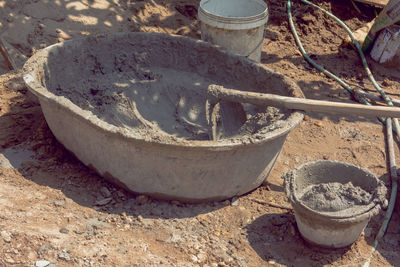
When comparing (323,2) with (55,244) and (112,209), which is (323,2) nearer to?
(112,209)

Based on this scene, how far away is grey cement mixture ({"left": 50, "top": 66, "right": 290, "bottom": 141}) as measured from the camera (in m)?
4.70

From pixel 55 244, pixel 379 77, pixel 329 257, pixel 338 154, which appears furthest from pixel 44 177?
pixel 379 77

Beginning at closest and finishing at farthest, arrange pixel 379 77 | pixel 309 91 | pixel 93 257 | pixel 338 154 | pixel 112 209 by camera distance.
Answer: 1. pixel 93 257
2. pixel 112 209
3. pixel 338 154
4. pixel 309 91
5. pixel 379 77

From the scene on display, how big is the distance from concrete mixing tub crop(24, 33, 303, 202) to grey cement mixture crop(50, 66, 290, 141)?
1cm

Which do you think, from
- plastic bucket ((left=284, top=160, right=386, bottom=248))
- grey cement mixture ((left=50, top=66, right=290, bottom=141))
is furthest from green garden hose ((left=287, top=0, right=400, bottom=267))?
grey cement mixture ((left=50, top=66, right=290, bottom=141))

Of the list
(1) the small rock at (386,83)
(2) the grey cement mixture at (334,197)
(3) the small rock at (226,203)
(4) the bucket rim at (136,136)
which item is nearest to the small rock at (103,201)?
Result: (4) the bucket rim at (136,136)

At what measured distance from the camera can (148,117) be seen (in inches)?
193

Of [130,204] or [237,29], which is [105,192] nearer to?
[130,204]

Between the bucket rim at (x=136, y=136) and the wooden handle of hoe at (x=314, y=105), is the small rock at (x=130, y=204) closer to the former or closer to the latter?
the bucket rim at (x=136, y=136)

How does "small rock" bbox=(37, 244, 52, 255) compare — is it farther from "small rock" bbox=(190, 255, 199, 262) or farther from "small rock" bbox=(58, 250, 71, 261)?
"small rock" bbox=(190, 255, 199, 262)

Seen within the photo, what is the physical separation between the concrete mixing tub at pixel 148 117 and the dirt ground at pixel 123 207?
0.63 feet

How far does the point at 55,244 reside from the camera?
3.20 meters

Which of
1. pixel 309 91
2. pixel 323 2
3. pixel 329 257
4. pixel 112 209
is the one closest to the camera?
pixel 329 257

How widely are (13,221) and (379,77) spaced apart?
5.14 meters
